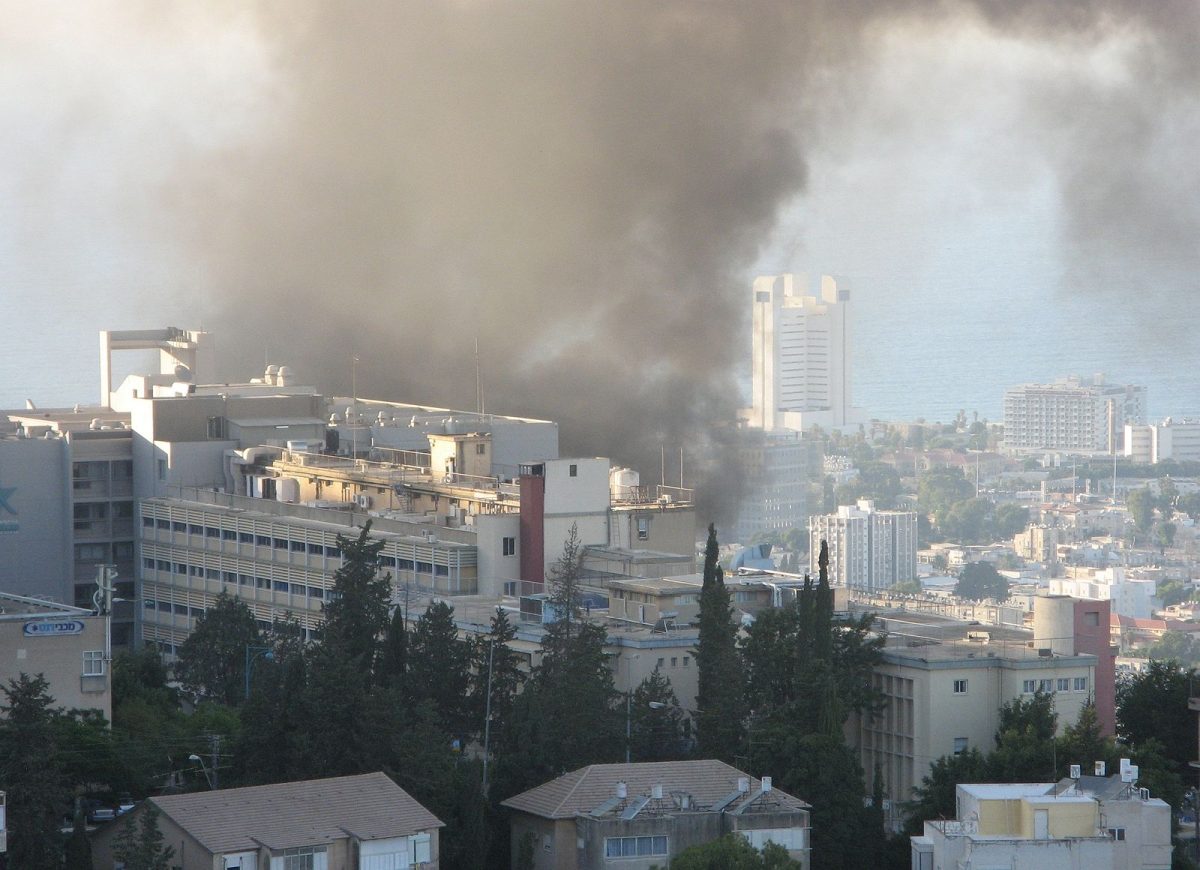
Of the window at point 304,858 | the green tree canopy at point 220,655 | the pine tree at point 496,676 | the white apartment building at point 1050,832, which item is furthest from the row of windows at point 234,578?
the white apartment building at point 1050,832

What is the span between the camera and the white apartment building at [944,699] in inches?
926

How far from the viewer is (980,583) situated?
269ft

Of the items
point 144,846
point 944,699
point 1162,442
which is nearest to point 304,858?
point 144,846

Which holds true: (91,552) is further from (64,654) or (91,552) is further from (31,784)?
(31,784)

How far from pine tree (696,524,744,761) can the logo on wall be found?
15.3 metres

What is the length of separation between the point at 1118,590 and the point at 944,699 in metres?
55.8

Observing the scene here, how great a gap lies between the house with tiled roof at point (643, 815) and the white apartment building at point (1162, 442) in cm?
8537

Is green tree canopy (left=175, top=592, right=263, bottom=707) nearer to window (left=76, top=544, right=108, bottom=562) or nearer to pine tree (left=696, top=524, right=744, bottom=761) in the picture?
pine tree (left=696, top=524, right=744, bottom=761)

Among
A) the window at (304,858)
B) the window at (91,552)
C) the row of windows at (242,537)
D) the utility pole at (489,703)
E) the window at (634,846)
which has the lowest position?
the window at (634,846)

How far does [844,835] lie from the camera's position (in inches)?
818

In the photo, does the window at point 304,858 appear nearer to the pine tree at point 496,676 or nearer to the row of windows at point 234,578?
the pine tree at point 496,676

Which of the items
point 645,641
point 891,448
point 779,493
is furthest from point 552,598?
point 891,448

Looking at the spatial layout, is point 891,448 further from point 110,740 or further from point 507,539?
point 110,740

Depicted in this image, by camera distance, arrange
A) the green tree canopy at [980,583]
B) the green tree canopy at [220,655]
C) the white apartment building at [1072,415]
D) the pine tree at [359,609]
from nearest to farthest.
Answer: the pine tree at [359,609], the green tree canopy at [220,655], the green tree canopy at [980,583], the white apartment building at [1072,415]
